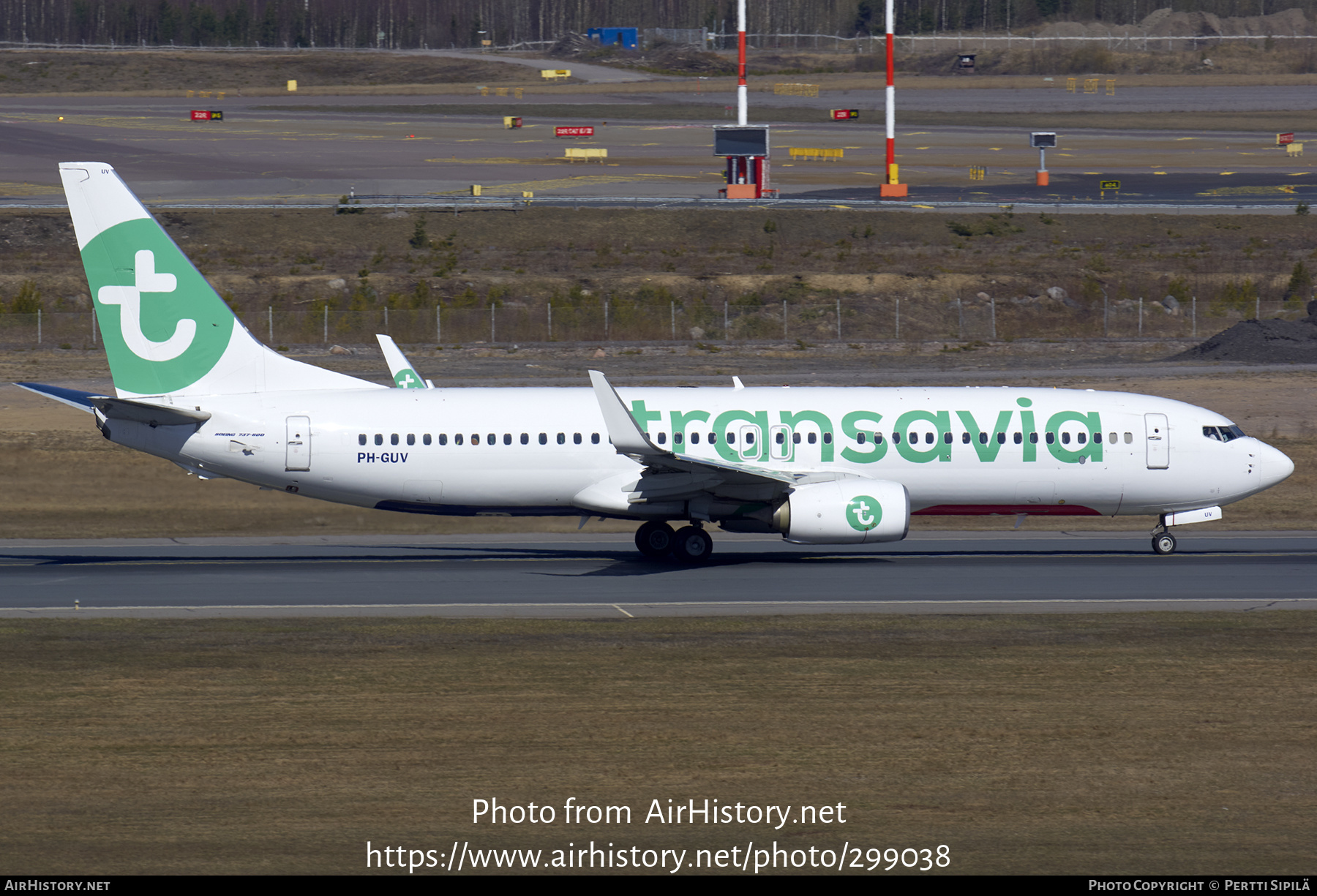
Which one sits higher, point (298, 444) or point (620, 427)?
point (620, 427)

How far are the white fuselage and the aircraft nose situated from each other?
0.59 meters

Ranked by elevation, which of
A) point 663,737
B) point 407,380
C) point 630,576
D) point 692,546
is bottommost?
point 630,576

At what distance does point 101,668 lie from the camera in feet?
75.3

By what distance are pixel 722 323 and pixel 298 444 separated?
44.2 metres

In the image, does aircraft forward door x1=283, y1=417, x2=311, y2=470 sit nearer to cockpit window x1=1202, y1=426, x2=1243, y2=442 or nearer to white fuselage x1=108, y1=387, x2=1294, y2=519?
white fuselage x1=108, y1=387, x2=1294, y2=519

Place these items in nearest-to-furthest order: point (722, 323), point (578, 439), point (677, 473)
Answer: point (677, 473)
point (578, 439)
point (722, 323)

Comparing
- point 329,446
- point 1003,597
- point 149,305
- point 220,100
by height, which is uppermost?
point 220,100

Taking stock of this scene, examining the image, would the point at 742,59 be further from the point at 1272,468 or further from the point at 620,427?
the point at 620,427

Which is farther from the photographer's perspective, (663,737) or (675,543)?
(675,543)

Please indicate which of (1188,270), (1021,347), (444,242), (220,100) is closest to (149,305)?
(1021,347)

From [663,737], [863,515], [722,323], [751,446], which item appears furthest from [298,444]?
[722,323]

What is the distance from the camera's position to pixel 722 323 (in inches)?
2948

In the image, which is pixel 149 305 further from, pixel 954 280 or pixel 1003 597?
pixel 954 280
